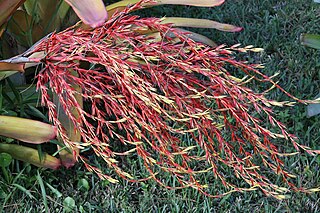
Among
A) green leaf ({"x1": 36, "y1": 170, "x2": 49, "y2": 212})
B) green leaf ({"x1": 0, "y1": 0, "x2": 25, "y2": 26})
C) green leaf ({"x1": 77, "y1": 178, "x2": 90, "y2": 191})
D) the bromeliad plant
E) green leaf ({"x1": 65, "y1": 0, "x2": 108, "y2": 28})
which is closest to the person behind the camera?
green leaf ({"x1": 65, "y1": 0, "x2": 108, "y2": 28})

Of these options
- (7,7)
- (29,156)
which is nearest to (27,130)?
(29,156)

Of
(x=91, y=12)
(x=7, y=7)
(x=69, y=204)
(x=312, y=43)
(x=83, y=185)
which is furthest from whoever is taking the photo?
(x=312, y=43)

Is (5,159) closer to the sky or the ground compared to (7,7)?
closer to the ground

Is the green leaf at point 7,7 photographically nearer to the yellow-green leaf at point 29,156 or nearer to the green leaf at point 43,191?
the yellow-green leaf at point 29,156

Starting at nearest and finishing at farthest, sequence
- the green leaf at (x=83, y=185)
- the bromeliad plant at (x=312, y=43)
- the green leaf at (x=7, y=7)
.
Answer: the green leaf at (x=7, y=7)
the green leaf at (x=83, y=185)
the bromeliad plant at (x=312, y=43)

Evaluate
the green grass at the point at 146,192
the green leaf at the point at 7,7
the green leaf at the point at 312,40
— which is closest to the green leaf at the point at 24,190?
the green grass at the point at 146,192

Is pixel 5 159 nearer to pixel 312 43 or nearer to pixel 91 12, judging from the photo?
pixel 91 12

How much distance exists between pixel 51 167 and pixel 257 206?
33.4 inches

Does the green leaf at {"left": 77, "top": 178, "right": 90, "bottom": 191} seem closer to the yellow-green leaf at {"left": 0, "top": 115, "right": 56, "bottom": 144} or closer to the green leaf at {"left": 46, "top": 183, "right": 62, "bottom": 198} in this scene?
the green leaf at {"left": 46, "top": 183, "right": 62, "bottom": 198}

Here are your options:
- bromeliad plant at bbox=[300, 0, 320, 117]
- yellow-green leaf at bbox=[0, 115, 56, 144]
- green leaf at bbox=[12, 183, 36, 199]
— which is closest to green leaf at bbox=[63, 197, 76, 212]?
green leaf at bbox=[12, 183, 36, 199]

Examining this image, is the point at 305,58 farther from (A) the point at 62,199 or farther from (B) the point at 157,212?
(A) the point at 62,199

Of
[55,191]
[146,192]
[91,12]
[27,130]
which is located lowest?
[146,192]

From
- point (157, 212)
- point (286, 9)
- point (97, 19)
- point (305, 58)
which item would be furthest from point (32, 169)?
point (286, 9)

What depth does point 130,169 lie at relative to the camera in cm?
229
